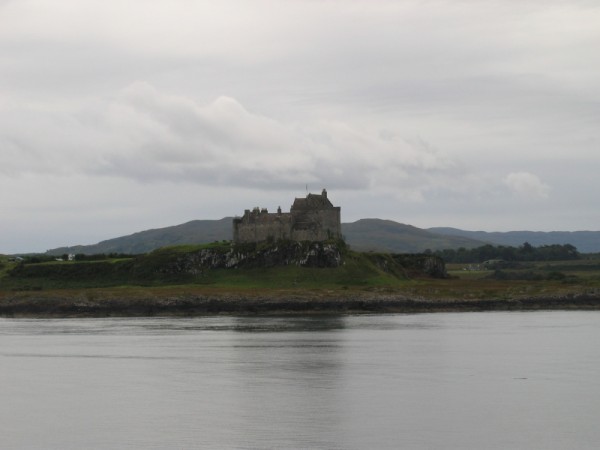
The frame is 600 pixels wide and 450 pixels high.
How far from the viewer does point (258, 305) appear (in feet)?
308

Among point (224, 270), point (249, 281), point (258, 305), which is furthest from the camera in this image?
point (224, 270)

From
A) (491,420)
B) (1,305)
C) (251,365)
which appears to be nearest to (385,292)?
(1,305)

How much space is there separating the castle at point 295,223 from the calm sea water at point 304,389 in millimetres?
40192

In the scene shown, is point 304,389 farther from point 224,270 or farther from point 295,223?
point 295,223

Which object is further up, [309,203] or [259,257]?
[309,203]

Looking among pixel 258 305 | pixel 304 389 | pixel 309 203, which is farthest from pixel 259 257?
pixel 304 389

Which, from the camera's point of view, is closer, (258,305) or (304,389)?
(304,389)

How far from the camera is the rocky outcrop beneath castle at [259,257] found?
107 m

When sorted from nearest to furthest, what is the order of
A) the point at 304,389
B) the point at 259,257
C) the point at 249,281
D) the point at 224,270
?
the point at 304,389 → the point at 249,281 → the point at 224,270 → the point at 259,257

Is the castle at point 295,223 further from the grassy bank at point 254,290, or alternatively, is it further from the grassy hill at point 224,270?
the grassy bank at point 254,290

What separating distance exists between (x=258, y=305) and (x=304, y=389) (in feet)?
170

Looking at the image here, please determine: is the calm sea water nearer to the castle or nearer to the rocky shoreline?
the rocky shoreline

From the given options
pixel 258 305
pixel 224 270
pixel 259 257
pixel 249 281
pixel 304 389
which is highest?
pixel 259 257

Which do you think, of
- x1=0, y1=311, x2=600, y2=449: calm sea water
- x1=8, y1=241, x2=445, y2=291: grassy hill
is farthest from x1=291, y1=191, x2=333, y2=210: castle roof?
x1=0, y1=311, x2=600, y2=449: calm sea water
